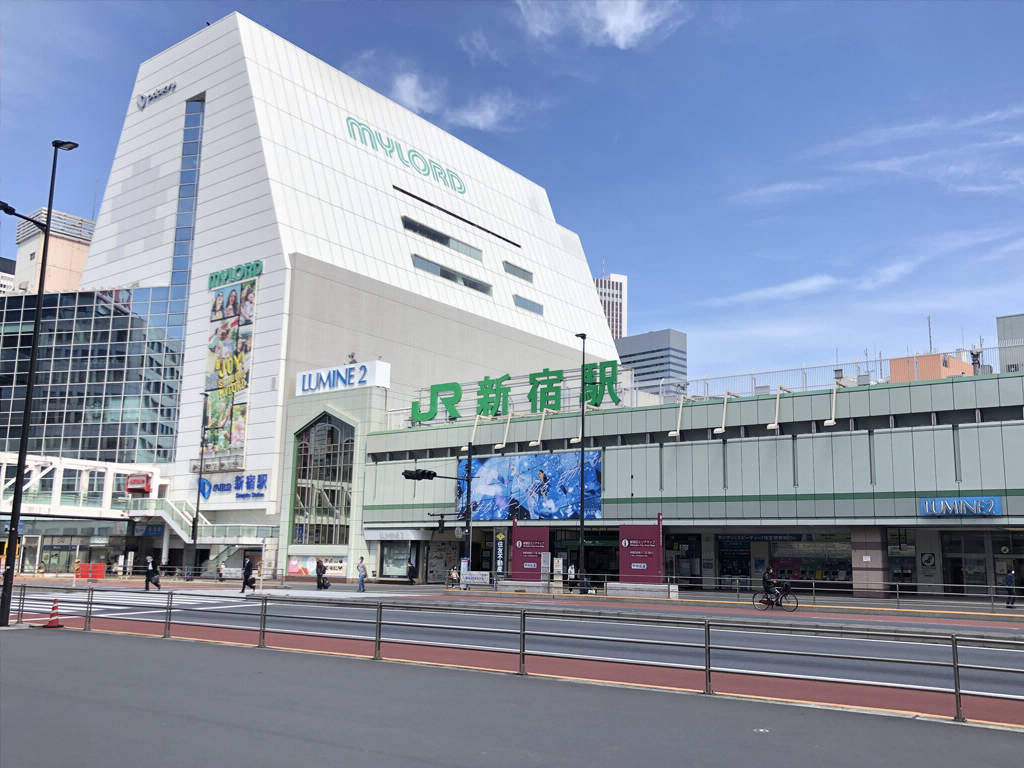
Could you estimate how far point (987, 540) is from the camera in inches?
1503

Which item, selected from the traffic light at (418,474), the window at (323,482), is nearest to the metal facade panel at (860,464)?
the traffic light at (418,474)

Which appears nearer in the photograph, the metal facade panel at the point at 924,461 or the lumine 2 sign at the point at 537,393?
the metal facade panel at the point at 924,461

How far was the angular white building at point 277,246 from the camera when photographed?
6375 centimetres

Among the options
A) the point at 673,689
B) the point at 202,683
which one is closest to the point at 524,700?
the point at 673,689

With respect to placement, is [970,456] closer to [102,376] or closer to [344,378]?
[344,378]

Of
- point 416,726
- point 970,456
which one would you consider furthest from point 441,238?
point 416,726

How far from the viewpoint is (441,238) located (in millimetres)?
79188

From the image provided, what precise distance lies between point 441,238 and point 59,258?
144ft

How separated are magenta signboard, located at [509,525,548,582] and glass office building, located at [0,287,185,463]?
1307 inches

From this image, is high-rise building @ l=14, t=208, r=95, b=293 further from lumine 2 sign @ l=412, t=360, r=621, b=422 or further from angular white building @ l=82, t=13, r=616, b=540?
lumine 2 sign @ l=412, t=360, r=621, b=422

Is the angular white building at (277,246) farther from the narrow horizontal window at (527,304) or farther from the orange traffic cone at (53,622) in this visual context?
the orange traffic cone at (53,622)

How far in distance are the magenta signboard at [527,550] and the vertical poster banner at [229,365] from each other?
2501 centimetres

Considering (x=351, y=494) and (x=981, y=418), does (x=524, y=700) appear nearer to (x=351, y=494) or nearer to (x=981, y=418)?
(x=981, y=418)

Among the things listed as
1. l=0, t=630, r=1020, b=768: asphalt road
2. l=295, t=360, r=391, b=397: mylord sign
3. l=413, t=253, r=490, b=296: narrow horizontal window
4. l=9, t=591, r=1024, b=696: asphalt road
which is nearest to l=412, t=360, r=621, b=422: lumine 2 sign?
l=295, t=360, r=391, b=397: mylord sign
